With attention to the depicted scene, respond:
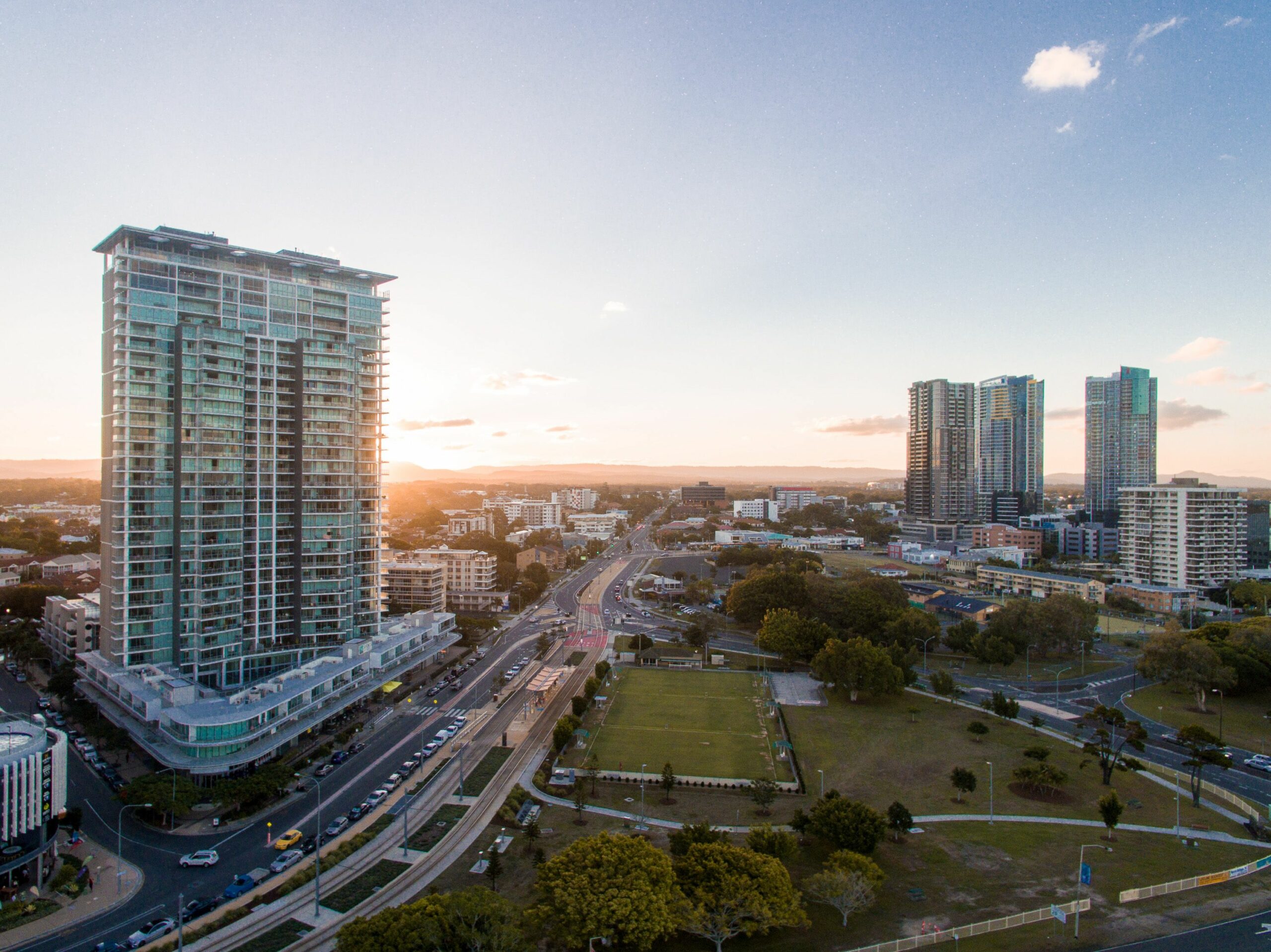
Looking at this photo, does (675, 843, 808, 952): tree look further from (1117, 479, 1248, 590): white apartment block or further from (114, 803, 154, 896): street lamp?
(1117, 479, 1248, 590): white apartment block

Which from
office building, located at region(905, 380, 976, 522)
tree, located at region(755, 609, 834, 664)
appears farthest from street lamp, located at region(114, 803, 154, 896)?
office building, located at region(905, 380, 976, 522)

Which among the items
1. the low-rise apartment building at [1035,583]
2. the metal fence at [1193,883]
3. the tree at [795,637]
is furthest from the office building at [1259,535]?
the metal fence at [1193,883]

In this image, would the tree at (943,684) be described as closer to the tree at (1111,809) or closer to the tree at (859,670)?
the tree at (859,670)

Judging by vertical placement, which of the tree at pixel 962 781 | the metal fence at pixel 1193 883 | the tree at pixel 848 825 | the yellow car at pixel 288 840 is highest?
the tree at pixel 848 825

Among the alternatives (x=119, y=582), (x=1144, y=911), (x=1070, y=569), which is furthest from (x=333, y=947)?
(x=1070, y=569)

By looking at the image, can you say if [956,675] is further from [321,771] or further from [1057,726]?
[321,771]

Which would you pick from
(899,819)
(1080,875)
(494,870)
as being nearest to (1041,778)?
(1080,875)

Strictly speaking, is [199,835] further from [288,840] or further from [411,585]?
[411,585]
